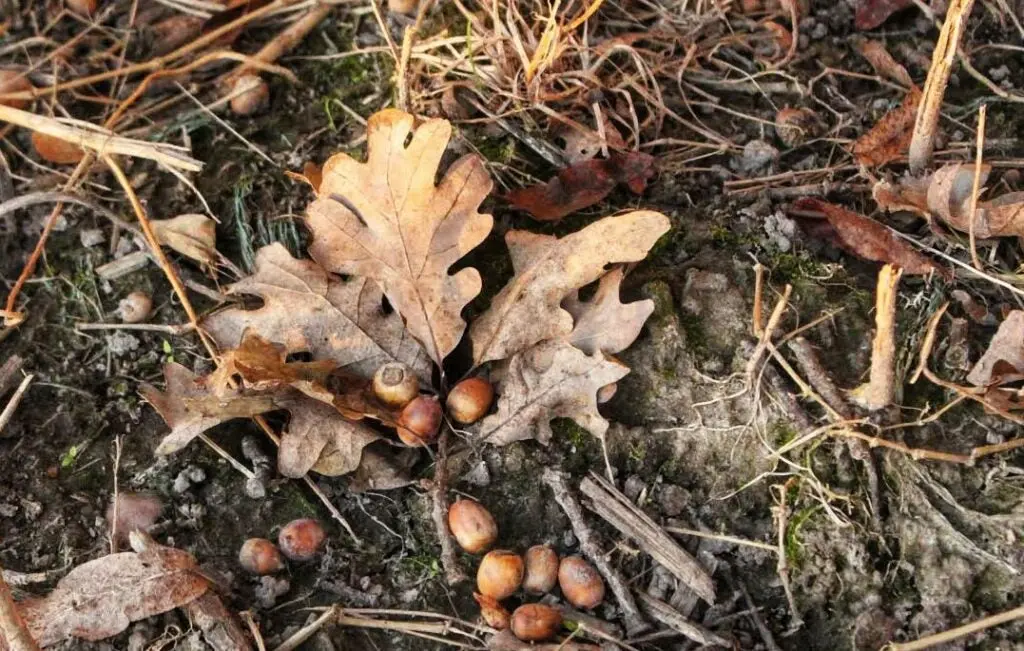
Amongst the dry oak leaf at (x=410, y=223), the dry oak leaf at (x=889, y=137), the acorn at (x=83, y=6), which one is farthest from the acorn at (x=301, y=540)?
the acorn at (x=83, y=6)

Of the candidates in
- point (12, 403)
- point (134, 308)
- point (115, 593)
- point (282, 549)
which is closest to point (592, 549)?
point (282, 549)

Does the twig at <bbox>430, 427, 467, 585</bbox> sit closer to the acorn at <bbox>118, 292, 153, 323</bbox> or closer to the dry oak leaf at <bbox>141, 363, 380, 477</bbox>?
the dry oak leaf at <bbox>141, 363, 380, 477</bbox>

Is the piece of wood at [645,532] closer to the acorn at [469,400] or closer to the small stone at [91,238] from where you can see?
the acorn at [469,400]

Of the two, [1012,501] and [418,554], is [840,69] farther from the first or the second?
[418,554]

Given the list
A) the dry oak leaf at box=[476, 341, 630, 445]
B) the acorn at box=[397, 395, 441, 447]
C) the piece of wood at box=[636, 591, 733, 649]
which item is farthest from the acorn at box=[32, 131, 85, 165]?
the piece of wood at box=[636, 591, 733, 649]

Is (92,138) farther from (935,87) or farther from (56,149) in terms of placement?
(935,87)

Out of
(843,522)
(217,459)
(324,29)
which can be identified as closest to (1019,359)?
(843,522)

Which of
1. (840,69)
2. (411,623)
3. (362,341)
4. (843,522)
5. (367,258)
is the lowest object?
(411,623)
